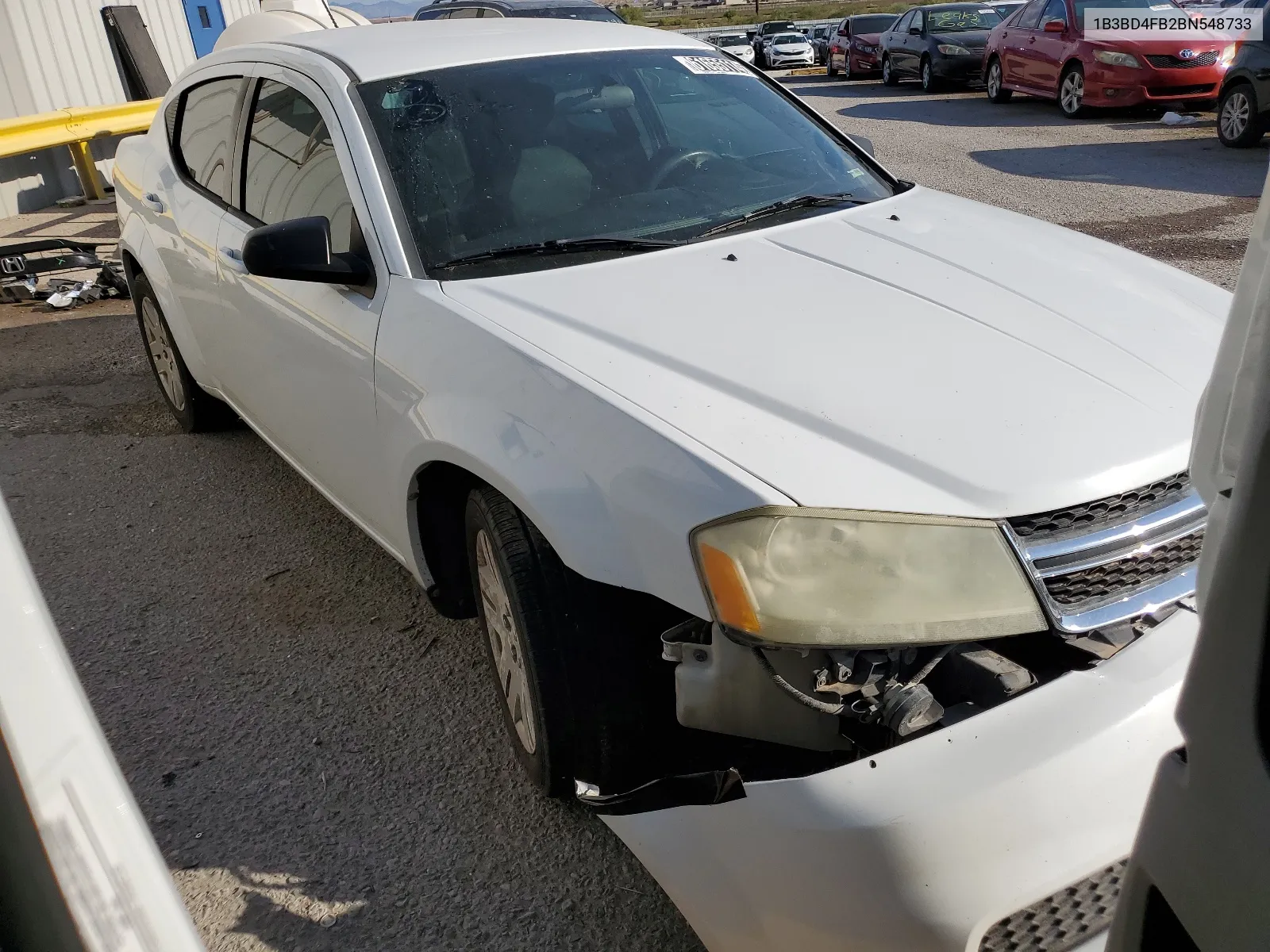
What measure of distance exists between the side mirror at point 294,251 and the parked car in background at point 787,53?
26666mm

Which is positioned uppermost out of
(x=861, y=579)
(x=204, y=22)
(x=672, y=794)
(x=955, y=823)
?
(x=204, y=22)

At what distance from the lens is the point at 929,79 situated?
1833 centimetres

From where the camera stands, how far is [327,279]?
9.05 feet

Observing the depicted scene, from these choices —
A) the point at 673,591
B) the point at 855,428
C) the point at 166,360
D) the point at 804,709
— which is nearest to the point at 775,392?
the point at 855,428

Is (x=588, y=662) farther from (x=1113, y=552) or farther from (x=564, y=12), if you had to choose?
(x=564, y=12)

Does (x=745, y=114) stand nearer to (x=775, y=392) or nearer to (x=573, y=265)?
(x=573, y=265)

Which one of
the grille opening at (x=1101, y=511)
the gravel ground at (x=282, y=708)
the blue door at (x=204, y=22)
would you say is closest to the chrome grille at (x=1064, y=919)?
the grille opening at (x=1101, y=511)

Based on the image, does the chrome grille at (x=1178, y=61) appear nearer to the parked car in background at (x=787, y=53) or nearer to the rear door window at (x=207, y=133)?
the rear door window at (x=207, y=133)

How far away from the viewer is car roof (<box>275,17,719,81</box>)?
10.5 feet

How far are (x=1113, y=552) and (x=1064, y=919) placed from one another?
0.60 m

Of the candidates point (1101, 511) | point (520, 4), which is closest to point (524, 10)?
point (520, 4)

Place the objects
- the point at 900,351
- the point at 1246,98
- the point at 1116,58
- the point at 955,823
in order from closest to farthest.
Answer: the point at 955,823 → the point at 900,351 → the point at 1246,98 → the point at 1116,58

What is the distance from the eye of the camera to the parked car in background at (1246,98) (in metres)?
9.82

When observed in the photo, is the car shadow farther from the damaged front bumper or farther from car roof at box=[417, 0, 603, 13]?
the damaged front bumper
